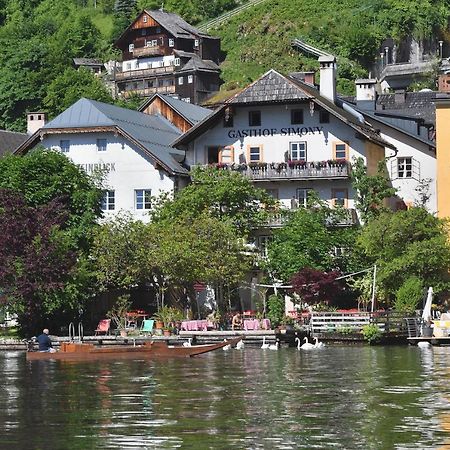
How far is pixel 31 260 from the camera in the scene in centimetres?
7444

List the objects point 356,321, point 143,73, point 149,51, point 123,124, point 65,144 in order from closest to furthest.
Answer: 1. point 356,321
2. point 123,124
3. point 65,144
4. point 143,73
5. point 149,51

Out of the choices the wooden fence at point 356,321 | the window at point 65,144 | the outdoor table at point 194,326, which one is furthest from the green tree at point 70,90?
the wooden fence at point 356,321

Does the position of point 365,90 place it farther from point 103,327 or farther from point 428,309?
point 428,309

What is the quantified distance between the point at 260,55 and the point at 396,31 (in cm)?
1809

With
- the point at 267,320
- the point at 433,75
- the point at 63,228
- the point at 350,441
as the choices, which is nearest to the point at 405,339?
the point at 267,320

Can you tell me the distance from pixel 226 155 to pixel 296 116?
4.52 meters

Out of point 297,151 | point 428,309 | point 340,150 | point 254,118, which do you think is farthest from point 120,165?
point 428,309

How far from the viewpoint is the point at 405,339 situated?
70812 millimetres

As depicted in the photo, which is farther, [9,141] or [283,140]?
[9,141]

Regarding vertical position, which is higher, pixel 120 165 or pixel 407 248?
pixel 120 165

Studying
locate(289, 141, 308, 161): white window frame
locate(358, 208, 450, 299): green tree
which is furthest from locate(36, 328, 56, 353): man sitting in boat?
locate(289, 141, 308, 161): white window frame

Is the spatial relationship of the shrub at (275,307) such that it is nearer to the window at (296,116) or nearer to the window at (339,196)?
the window at (339,196)

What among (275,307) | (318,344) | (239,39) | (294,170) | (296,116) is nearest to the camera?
(318,344)

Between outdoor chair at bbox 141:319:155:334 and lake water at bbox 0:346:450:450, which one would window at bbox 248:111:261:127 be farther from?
lake water at bbox 0:346:450:450
